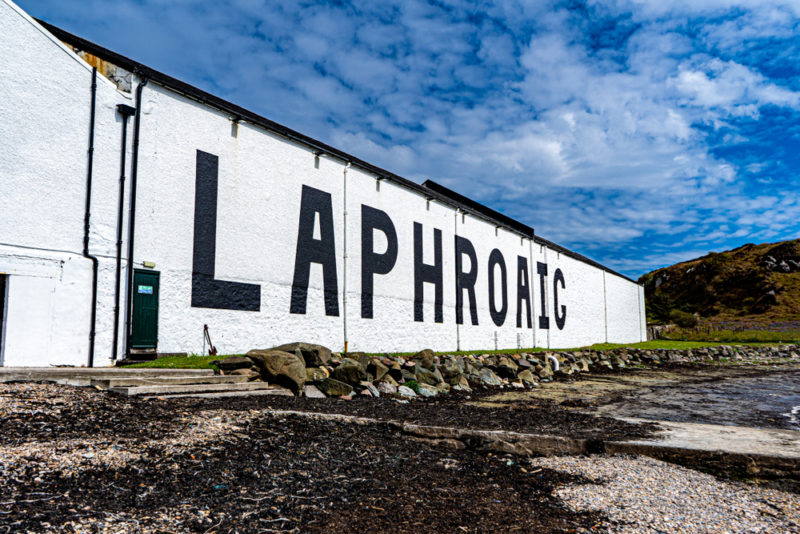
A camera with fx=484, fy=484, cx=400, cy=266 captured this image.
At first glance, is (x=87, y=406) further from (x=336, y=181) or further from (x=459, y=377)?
(x=336, y=181)

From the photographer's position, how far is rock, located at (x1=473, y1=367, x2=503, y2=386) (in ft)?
49.5

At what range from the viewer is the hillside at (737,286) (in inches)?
2576

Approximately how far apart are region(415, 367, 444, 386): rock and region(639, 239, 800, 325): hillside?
173 ft

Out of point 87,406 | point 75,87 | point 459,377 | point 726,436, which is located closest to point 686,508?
point 726,436

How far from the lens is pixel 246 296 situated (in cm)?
1277

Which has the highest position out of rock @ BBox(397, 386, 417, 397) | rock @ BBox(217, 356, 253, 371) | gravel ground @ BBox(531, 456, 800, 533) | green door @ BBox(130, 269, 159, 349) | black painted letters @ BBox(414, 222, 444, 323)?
black painted letters @ BBox(414, 222, 444, 323)

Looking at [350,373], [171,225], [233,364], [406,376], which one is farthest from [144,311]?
[406,376]

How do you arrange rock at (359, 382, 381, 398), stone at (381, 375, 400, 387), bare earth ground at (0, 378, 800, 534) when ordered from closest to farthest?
bare earth ground at (0, 378, 800, 534)
rock at (359, 382, 381, 398)
stone at (381, 375, 400, 387)

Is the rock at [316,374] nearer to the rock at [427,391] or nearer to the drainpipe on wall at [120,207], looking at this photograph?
the rock at [427,391]

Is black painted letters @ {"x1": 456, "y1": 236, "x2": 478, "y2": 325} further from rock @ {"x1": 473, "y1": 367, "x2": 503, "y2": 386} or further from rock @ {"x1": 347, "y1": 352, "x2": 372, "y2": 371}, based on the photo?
rock @ {"x1": 347, "y1": 352, "x2": 372, "y2": 371}

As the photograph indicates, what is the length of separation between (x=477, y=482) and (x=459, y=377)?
949 cm

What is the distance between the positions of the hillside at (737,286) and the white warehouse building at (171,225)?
52256 mm

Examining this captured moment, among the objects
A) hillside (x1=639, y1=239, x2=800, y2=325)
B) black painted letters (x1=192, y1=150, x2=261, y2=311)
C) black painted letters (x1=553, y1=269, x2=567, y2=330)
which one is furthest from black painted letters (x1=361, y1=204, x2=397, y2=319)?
hillside (x1=639, y1=239, x2=800, y2=325)

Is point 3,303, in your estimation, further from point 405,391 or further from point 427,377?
point 427,377
